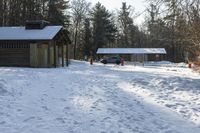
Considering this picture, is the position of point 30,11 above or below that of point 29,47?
above

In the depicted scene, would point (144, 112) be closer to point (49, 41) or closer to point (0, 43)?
point (49, 41)

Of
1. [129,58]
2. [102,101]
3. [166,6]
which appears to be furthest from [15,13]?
[102,101]

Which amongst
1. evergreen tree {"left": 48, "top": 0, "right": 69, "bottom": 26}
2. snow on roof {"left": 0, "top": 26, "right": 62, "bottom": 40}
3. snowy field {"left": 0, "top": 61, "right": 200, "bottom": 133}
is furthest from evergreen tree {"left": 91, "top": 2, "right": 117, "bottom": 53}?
snowy field {"left": 0, "top": 61, "right": 200, "bottom": 133}

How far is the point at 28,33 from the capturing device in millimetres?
39812

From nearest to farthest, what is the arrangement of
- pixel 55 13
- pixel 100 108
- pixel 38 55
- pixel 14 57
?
pixel 100 108
pixel 38 55
pixel 14 57
pixel 55 13

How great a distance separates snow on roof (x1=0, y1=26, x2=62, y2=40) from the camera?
38406 mm

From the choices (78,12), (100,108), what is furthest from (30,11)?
(100,108)

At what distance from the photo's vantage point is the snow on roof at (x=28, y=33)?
1512 inches

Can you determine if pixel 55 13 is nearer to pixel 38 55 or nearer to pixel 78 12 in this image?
pixel 78 12

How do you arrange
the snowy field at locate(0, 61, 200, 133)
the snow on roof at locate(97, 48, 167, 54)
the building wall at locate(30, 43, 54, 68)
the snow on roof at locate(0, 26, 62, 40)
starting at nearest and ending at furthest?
the snowy field at locate(0, 61, 200, 133) < the building wall at locate(30, 43, 54, 68) < the snow on roof at locate(0, 26, 62, 40) < the snow on roof at locate(97, 48, 167, 54)

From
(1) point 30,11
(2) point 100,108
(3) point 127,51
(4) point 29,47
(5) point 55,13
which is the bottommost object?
(2) point 100,108

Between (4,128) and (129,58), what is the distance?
7651 cm

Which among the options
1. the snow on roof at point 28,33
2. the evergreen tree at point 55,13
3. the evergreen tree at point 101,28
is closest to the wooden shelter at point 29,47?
the snow on roof at point 28,33

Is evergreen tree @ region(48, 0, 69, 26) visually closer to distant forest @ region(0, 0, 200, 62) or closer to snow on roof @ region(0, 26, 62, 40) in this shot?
distant forest @ region(0, 0, 200, 62)
